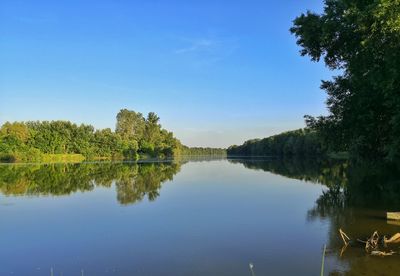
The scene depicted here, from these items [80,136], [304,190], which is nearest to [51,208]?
[304,190]

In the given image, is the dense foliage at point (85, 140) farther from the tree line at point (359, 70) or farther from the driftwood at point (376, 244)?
the driftwood at point (376, 244)

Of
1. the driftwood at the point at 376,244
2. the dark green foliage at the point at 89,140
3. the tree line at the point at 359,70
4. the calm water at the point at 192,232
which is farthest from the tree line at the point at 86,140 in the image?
the driftwood at the point at 376,244

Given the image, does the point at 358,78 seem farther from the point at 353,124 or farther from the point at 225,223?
the point at 225,223

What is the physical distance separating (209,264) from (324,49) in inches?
642

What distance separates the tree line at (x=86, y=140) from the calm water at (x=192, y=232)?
73.4 metres

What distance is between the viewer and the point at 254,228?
14.4 m

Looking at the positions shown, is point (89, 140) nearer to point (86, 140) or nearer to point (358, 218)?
point (86, 140)

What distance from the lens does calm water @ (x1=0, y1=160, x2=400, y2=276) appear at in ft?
32.1

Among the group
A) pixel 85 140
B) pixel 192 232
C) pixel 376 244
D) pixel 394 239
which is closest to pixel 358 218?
pixel 394 239

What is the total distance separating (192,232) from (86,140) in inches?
4340

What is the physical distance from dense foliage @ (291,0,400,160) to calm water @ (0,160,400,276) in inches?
134

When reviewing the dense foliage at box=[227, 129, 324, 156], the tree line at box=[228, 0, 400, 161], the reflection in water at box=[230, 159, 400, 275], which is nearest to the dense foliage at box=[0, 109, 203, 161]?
the dense foliage at box=[227, 129, 324, 156]

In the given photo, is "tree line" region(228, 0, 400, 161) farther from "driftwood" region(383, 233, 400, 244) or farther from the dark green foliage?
the dark green foliage

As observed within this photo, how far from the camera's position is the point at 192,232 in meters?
13.9
